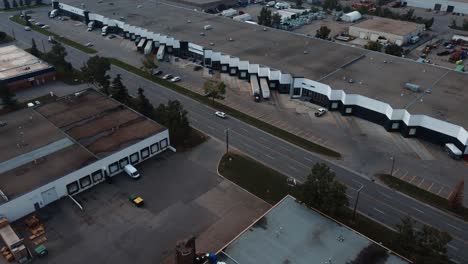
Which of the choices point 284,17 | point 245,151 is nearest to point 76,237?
point 245,151

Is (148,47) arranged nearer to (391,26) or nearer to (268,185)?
(268,185)

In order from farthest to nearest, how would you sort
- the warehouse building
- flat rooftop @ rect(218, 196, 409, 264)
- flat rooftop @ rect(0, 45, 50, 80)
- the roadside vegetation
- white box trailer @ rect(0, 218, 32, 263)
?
1. flat rooftop @ rect(0, 45, 50, 80)
2. the warehouse building
3. white box trailer @ rect(0, 218, 32, 263)
4. flat rooftop @ rect(218, 196, 409, 264)
5. the roadside vegetation

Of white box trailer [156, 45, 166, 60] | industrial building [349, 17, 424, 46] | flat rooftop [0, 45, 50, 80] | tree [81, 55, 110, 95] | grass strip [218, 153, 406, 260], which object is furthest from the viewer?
industrial building [349, 17, 424, 46]

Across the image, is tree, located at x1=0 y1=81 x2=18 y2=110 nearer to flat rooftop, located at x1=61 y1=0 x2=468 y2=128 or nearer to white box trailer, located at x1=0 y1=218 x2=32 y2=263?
white box trailer, located at x1=0 y1=218 x2=32 y2=263

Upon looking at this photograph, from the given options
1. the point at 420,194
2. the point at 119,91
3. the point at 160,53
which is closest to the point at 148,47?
the point at 160,53

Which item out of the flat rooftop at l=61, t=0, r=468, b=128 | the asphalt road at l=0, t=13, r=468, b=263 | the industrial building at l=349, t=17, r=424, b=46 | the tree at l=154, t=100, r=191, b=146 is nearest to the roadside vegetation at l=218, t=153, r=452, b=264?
the asphalt road at l=0, t=13, r=468, b=263

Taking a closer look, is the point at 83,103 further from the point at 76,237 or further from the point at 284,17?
the point at 284,17
